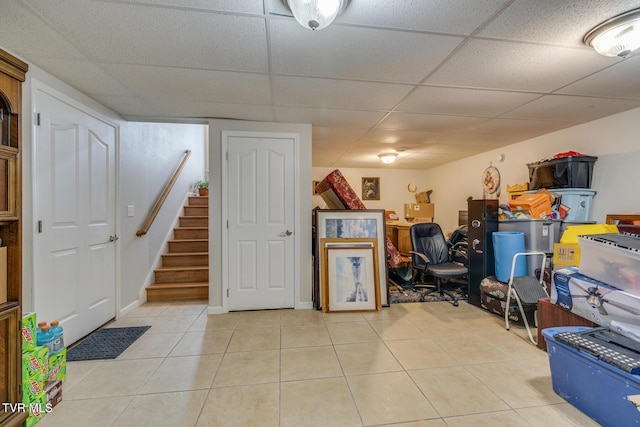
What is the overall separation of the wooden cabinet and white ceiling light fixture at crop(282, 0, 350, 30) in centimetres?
153

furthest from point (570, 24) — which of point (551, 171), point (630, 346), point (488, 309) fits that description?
point (488, 309)

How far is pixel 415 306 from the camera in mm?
3215

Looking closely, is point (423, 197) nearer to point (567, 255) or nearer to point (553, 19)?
point (567, 255)

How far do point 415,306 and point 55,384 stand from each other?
328 cm

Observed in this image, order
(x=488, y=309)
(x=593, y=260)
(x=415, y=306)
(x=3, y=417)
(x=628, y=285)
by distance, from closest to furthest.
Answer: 1. (x=3, y=417)
2. (x=628, y=285)
3. (x=593, y=260)
4. (x=488, y=309)
5. (x=415, y=306)

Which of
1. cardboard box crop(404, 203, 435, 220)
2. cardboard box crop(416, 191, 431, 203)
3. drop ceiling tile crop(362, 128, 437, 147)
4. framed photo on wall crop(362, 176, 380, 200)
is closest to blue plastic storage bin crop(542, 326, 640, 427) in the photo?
drop ceiling tile crop(362, 128, 437, 147)

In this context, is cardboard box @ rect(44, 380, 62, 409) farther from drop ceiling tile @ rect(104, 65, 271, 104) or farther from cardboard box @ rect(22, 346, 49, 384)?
drop ceiling tile @ rect(104, 65, 271, 104)

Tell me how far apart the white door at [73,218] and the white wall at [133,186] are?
6cm

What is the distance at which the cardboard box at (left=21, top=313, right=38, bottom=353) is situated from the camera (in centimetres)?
153

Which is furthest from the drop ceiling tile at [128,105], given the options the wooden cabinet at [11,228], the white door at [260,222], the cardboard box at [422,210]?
the cardboard box at [422,210]

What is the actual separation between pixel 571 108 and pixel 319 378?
348 cm

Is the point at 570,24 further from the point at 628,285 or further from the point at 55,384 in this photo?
the point at 55,384

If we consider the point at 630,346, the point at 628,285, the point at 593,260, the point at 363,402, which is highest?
the point at 593,260

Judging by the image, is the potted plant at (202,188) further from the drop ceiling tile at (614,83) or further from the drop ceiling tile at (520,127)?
the drop ceiling tile at (614,83)
